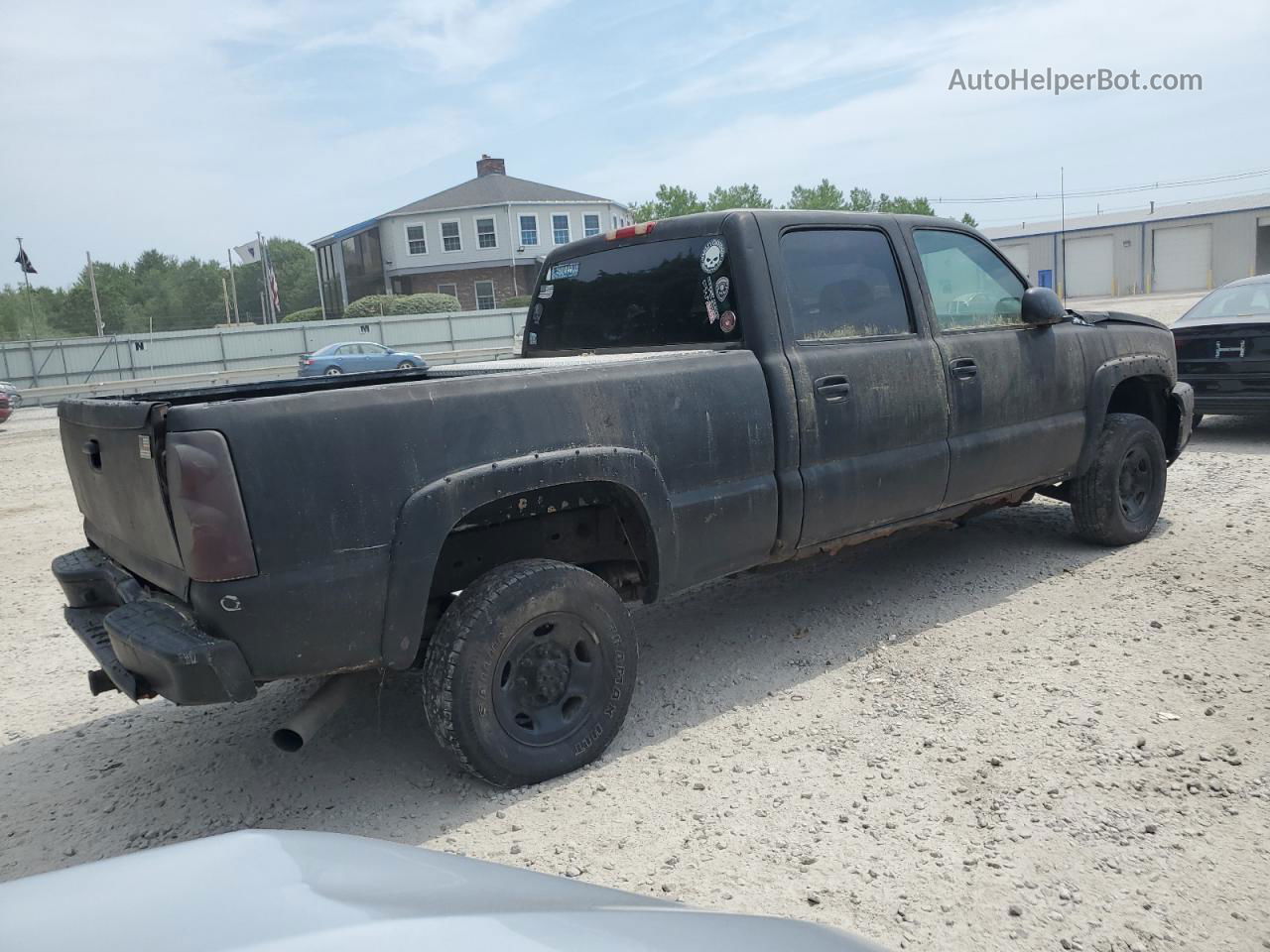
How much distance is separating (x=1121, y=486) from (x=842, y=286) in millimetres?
2602

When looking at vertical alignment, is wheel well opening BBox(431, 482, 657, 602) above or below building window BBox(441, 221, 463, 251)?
below

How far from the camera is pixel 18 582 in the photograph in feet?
22.2

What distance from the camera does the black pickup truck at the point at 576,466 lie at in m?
2.95

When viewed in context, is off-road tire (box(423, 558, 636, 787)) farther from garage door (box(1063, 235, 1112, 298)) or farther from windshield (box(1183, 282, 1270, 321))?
garage door (box(1063, 235, 1112, 298))

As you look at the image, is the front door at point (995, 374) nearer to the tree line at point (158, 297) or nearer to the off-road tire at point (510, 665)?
the off-road tire at point (510, 665)

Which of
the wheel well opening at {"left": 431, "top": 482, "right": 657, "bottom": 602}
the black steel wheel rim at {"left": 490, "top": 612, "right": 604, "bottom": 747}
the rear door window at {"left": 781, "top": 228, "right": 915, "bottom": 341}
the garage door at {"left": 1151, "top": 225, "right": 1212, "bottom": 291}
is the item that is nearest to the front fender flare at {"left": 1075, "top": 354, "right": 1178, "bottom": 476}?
the rear door window at {"left": 781, "top": 228, "right": 915, "bottom": 341}

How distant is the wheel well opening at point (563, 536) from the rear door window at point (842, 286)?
120 centimetres

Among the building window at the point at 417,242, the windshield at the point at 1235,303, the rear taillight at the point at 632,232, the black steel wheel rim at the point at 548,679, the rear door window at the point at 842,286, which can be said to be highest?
the building window at the point at 417,242

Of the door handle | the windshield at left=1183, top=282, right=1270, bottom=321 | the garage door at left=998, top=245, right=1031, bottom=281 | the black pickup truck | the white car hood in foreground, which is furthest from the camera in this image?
the garage door at left=998, top=245, right=1031, bottom=281

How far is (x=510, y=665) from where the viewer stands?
135 inches

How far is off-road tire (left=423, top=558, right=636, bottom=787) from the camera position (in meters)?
3.28

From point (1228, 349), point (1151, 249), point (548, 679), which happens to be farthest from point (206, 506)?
point (1151, 249)

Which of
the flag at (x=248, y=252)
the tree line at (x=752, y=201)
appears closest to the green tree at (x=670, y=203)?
the tree line at (x=752, y=201)

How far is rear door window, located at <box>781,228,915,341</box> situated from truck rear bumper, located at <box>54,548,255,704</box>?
8.73 feet
